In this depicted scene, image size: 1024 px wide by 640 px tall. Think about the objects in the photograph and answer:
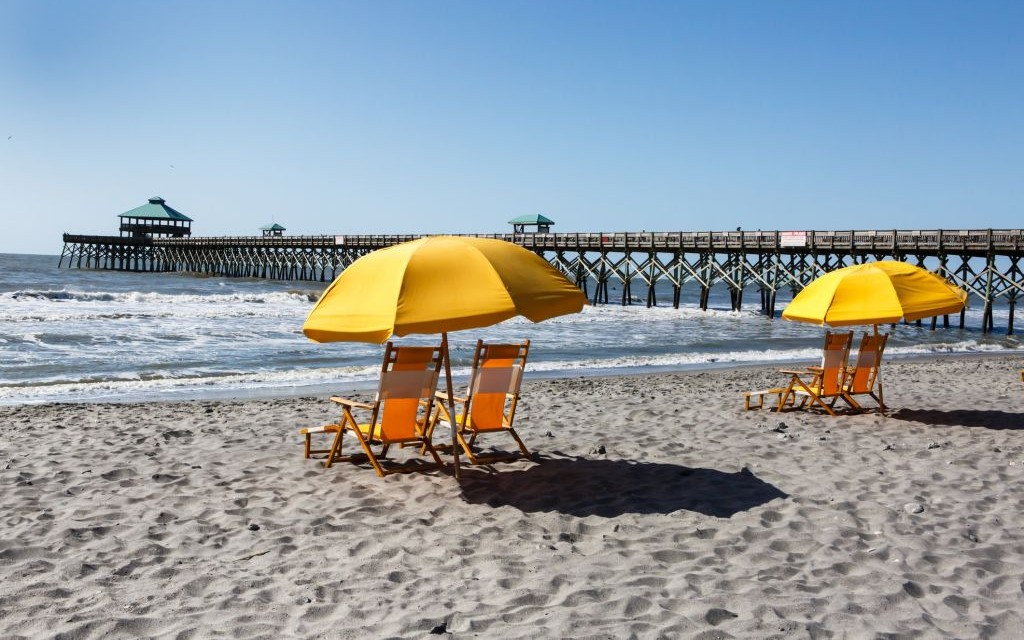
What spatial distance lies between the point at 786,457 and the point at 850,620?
2.83m

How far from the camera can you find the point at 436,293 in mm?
4539

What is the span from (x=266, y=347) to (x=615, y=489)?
40.4 feet

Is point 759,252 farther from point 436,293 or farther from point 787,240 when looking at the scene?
point 436,293

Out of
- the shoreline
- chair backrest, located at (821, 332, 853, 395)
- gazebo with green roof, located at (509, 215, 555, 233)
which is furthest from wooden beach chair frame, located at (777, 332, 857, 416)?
gazebo with green roof, located at (509, 215, 555, 233)

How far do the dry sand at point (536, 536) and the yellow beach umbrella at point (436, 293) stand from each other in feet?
3.37

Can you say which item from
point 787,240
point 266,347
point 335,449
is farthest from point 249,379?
point 787,240

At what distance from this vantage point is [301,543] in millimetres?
4125

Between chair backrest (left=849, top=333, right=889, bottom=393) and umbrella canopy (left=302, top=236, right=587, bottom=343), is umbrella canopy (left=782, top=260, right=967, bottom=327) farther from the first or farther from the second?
umbrella canopy (left=302, top=236, right=587, bottom=343)

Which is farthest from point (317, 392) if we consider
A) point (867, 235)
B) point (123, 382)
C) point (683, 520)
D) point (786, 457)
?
point (867, 235)

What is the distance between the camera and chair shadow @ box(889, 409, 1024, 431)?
290 inches

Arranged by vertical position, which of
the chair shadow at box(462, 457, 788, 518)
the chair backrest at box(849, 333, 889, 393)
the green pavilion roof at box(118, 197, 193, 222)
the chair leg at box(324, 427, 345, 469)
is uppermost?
the green pavilion roof at box(118, 197, 193, 222)

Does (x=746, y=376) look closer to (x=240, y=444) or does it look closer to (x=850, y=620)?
(x=240, y=444)

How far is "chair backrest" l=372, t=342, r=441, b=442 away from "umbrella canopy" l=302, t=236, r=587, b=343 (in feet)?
1.51

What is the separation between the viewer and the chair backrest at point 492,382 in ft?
17.6
